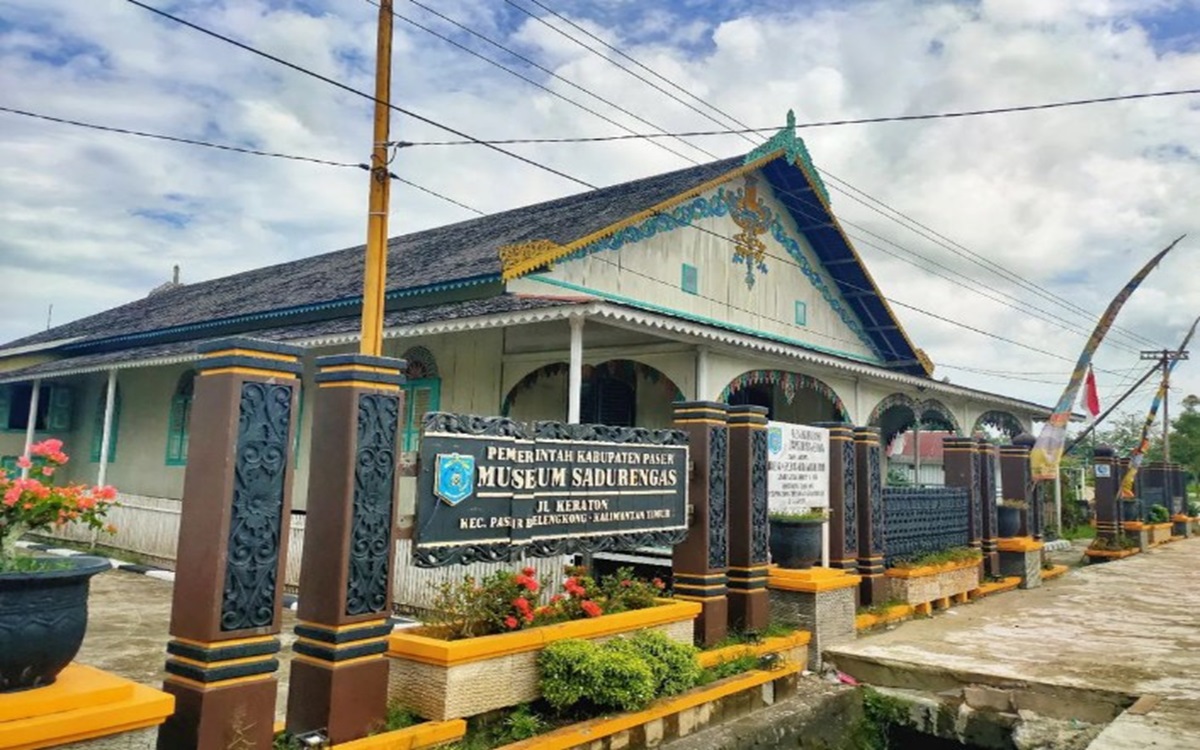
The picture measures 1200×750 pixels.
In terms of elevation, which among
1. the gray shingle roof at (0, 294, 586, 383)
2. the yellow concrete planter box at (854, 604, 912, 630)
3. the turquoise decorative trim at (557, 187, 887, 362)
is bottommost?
the yellow concrete planter box at (854, 604, 912, 630)

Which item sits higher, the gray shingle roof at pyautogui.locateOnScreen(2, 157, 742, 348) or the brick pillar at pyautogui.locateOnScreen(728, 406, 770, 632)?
the gray shingle roof at pyautogui.locateOnScreen(2, 157, 742, 348)

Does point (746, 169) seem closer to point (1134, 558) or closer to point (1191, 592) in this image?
point (1191, 592)

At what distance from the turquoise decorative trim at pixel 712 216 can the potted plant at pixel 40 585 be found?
28.9 ft

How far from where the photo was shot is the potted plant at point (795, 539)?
871 cm

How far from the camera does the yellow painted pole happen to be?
9.12 metres

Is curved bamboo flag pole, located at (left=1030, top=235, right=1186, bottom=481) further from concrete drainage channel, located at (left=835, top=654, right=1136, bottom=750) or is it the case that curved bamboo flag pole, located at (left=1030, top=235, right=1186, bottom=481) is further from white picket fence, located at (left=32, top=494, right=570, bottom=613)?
white picket fence, located at (left=32, top=494, right=570, bottom=613)

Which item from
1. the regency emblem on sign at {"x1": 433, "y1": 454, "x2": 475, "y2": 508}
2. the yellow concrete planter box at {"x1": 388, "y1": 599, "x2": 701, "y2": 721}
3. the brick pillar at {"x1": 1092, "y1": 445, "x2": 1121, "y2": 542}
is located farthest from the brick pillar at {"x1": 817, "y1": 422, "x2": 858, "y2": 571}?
the brick pillar at {"x1": 1092, "y1": 445, "x2": 1121, "y2": 542}

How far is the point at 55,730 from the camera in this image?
328cm

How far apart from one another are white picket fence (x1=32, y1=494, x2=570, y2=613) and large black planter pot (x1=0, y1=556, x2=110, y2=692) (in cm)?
461

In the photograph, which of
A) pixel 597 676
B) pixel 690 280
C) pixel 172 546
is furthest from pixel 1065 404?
pixel 172 546

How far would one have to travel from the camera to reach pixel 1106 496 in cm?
2042

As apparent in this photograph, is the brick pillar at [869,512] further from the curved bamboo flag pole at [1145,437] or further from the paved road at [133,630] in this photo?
the curved bamboo flag pole at [1145,437]

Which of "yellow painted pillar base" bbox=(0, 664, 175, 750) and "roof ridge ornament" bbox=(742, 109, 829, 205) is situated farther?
"roof ridge ornament" bbox=(742, 109, 829, 205)

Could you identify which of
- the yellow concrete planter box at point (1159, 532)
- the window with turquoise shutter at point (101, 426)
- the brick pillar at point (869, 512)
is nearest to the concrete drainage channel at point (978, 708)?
the brick pillar at point (869, 512)
